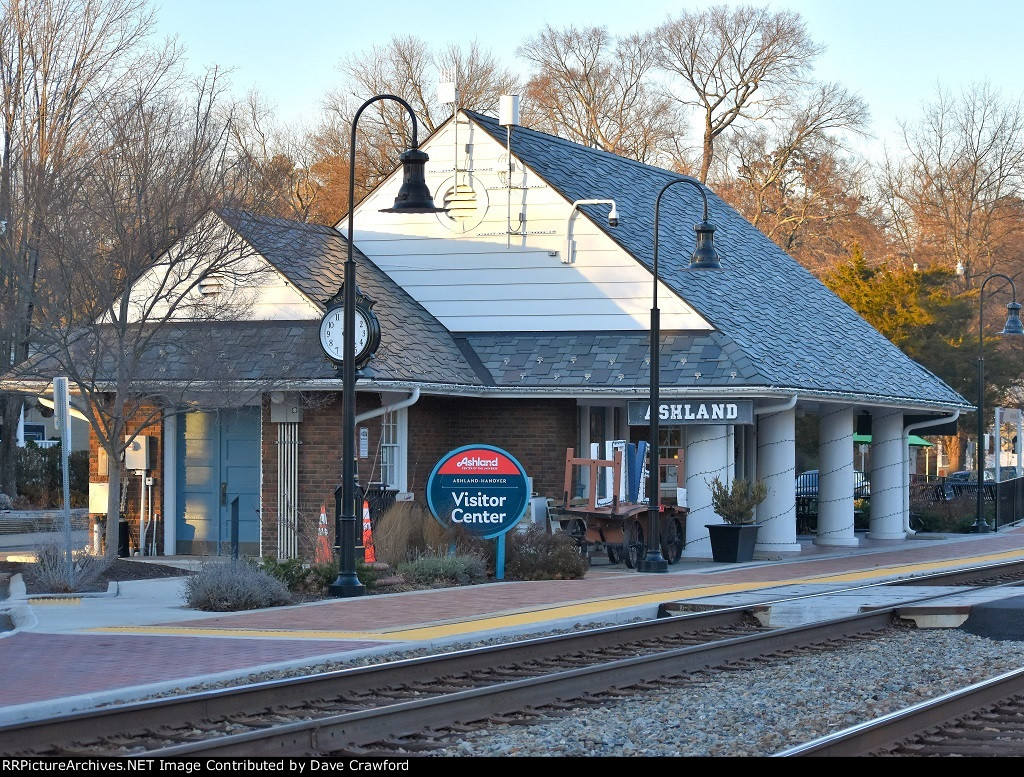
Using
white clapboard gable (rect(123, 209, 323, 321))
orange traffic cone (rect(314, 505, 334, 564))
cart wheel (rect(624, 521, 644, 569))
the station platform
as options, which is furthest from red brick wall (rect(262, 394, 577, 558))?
cart wheel (rect(624, 521, 644, 569))

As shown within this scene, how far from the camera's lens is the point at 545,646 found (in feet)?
40.5

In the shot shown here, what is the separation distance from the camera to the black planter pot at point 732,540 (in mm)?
23312

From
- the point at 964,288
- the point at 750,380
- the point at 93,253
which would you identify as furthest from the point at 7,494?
the point at 964,288

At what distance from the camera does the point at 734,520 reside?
23.3 m

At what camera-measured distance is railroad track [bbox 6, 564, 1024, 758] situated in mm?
8109

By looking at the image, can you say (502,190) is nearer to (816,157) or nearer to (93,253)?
(93,253)

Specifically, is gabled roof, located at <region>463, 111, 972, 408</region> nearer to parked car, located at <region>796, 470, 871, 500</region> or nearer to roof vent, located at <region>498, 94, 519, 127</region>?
roof vent, located at <region>498, 94, 519, 127</region>

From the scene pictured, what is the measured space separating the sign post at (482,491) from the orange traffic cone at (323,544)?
5.08 ft

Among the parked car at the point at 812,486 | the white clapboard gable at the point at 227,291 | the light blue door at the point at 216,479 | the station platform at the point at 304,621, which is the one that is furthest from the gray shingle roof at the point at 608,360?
the parked car at the point at 812,486

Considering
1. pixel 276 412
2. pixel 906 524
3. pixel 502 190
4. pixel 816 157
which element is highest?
pixel 816 157

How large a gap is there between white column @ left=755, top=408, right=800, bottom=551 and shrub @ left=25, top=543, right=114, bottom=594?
12.1m

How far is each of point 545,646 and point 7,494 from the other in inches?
964

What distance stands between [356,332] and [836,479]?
42.8 ft
